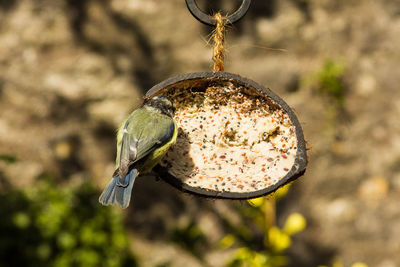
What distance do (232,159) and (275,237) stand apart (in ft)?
3.44

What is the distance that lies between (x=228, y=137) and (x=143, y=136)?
414 millimetres

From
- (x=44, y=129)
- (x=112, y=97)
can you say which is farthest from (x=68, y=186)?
(x=112, y=97)

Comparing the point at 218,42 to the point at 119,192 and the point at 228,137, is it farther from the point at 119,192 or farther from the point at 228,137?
the point at 119,192

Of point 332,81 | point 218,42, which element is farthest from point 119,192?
point 332,81

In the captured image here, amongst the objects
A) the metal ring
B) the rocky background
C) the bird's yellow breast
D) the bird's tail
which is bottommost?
the bird's tail

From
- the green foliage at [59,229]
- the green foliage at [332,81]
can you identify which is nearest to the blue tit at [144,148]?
the green foliage at [59,229]

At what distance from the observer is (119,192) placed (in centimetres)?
208

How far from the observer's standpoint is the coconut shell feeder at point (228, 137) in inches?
75.6

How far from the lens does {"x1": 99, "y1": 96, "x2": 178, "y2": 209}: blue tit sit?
6.81ft

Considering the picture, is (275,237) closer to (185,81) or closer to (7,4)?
(185,81)

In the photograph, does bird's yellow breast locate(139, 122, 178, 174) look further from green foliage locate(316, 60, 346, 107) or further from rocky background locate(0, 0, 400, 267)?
green foliage locate(316, 60, 346, 107)

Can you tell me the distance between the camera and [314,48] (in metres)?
4.17

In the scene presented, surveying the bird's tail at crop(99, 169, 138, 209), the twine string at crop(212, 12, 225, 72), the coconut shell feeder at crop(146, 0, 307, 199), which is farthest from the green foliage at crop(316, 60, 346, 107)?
the bird's tail at crop(99, 169, 138, 209)

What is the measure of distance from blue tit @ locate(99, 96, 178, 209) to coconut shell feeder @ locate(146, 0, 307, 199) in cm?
7
